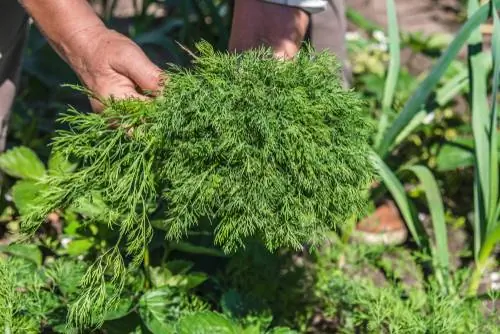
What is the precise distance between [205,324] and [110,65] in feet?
1.60

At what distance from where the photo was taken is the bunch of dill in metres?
1.31

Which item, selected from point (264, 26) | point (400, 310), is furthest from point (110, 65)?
point (400, 310)

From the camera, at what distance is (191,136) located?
133 centimetres

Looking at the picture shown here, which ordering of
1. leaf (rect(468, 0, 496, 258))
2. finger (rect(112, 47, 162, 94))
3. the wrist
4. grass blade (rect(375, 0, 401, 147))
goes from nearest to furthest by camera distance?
finger (rect(112, 47, 162, 94)), the wrist, leaf (rect(468, 0, 496, 258)), grass blade (rect(375, 0, 401, 147))

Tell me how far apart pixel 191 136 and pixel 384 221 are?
113 cm

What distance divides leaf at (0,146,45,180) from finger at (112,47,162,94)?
0.58m

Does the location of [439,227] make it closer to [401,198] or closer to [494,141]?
[401,198]

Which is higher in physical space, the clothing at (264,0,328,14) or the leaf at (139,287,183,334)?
the clothing at (264,0,328,14)

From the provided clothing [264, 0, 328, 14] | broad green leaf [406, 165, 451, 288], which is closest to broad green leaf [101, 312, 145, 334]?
clothing [264, 0, 328, 14]

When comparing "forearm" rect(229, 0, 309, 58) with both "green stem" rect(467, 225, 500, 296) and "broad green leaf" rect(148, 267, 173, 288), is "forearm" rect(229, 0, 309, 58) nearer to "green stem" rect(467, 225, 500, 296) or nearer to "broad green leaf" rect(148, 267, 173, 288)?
"broad green leaf" rect(148, 267, 173, 288)

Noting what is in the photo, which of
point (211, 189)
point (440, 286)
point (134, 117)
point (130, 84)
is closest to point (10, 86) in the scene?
point (130, 84)

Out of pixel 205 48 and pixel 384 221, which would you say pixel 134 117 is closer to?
pixel 205 48

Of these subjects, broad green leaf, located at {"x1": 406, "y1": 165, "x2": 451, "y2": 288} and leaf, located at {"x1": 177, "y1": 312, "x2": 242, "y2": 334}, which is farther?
broad green leaf, located at {"x1": 406, "y1": 165, "x2": 451, "y2": 288}

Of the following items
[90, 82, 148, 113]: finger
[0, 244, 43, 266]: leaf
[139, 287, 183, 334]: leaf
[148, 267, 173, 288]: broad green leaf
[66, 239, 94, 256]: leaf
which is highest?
[90, 82, 148, 113]: finger
